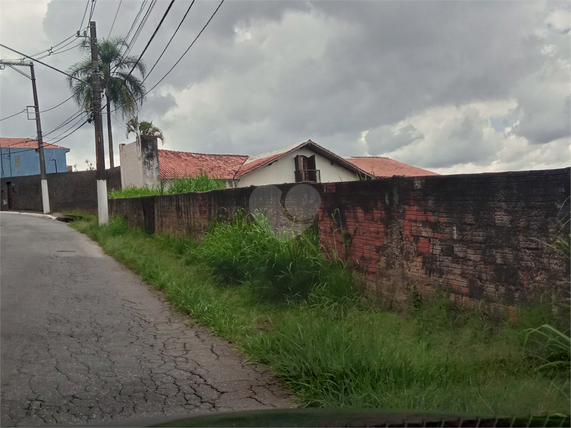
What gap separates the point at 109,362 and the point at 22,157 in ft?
172

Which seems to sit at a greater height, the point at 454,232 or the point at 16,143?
the point at 16,143

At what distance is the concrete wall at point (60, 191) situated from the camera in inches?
1069

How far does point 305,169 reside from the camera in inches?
1067

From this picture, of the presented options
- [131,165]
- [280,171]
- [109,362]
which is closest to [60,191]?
[131,165]

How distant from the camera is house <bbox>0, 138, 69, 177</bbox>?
48812 mm

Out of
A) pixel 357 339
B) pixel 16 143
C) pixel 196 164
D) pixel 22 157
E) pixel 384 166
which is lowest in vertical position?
pixel 357 339

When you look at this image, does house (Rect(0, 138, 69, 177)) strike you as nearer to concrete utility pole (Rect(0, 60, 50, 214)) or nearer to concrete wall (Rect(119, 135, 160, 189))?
concrete utility pole (Rect(0, 60, 50, 214))

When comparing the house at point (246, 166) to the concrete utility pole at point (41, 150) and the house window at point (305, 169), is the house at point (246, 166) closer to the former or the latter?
the house window at point (305, 169)

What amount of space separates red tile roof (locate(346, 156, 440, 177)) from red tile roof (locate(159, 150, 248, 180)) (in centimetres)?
761

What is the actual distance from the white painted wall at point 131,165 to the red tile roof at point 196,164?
130cm

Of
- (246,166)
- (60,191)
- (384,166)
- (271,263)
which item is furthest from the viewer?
(384,166)

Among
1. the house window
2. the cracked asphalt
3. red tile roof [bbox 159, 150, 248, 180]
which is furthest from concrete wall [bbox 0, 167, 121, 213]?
the cracked asphalt

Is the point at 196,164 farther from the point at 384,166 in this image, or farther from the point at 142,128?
the point at 384,166

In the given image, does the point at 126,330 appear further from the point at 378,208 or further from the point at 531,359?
the point at 531,359
